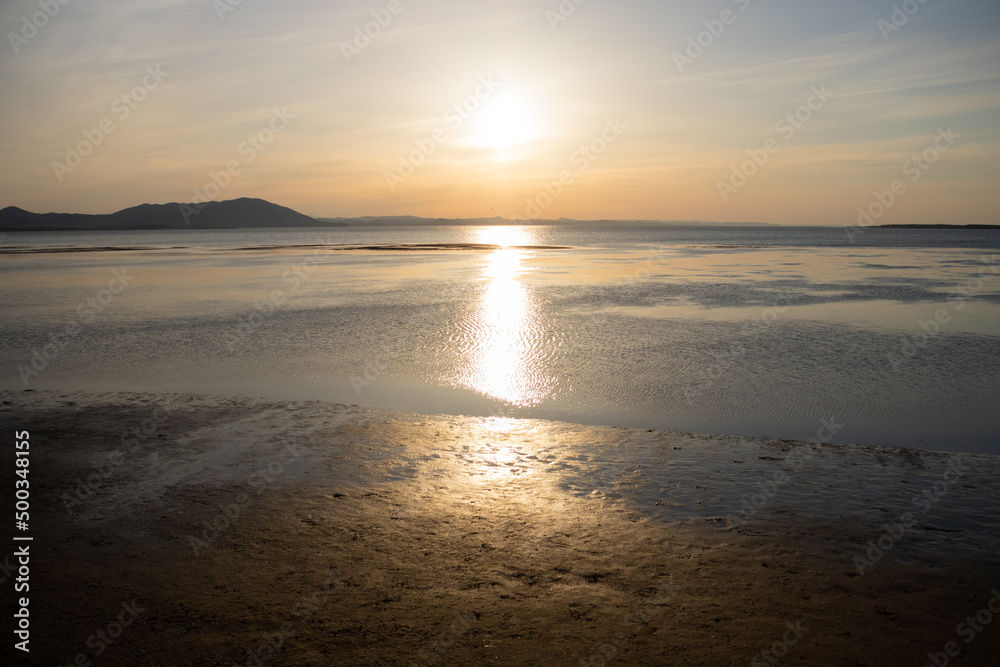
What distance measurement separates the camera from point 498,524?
6.63 meters

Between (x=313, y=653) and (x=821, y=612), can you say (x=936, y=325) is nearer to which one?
(x=821, y=612)

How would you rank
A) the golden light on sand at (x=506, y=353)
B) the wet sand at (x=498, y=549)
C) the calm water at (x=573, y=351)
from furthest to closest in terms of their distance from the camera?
the golden light on sand at (x=506, y=353) < the calm water at (x=573, y=351) < the wet sand at (x=498, y=549)

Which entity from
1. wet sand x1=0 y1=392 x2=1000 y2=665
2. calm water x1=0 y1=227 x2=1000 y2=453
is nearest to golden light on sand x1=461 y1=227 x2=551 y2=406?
calm water x1=0 y1=227 x2=1000 y2=453

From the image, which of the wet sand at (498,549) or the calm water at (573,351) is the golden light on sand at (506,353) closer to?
the calm water at (573,351)

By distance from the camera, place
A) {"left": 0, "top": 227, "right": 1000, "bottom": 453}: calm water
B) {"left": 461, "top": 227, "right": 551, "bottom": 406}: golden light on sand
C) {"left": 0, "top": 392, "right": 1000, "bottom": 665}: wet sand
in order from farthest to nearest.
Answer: {"left": 461, "top": 227, "right": 551, "bottom": 406}: golden light on sand < {"left": 0, "top": 227, "right": 1000, "bottom": 453}: calm water < {"left": 0, "top": 392, "right": 1000, "bottom": 665}: wet sand

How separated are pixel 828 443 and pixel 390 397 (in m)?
7.78

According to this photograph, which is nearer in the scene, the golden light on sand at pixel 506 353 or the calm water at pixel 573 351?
the calm water at pixel 573 351

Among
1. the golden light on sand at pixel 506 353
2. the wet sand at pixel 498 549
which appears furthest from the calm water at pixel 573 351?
the wet sand at pixel 498 549

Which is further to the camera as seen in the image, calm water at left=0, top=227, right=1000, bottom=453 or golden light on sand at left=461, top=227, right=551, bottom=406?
golden light on sand at left=461, top=227, right=551, bottom=406

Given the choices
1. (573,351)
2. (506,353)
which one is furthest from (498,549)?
(573,351)

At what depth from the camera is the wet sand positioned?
15.3 feet

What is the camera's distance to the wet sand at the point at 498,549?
4.67 m

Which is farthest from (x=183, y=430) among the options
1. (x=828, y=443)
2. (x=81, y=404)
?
(x=828, y=443)

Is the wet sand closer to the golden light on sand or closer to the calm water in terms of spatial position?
the calm water
